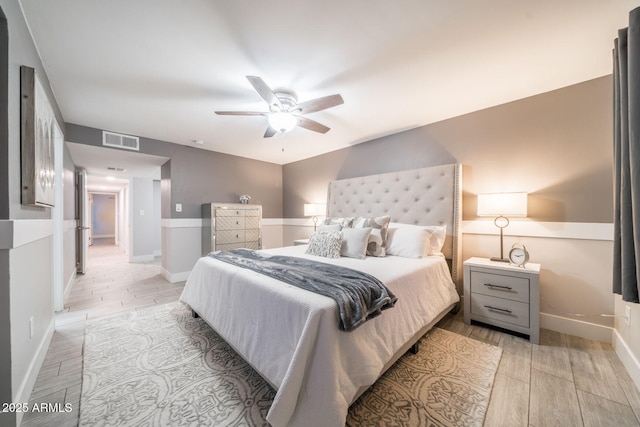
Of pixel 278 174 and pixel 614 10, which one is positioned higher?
pixel 614 10

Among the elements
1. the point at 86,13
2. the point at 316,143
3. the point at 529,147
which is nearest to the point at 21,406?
the point at 86,13

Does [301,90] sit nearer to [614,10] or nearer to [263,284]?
[263,284]

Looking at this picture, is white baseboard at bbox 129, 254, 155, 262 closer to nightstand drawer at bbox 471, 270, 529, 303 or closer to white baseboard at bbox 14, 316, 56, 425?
white baseboard at bbox 14, 316, 56, 425

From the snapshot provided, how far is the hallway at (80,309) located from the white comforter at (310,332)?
0.89 metres

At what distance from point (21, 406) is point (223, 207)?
305cm

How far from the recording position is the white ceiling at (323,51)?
144cm

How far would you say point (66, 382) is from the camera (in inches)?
63.7

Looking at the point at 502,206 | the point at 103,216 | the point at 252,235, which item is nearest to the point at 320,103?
the point at 502,206

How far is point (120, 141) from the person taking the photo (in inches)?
138

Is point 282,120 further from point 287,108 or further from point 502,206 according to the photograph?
point 502,206

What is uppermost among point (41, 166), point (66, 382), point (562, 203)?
point (41, 166)

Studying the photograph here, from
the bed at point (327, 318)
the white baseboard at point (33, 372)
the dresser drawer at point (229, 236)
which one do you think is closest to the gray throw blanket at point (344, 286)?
the bed at point (327, 318)

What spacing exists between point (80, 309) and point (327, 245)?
306cm

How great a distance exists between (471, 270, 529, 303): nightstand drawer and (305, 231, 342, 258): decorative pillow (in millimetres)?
1388
